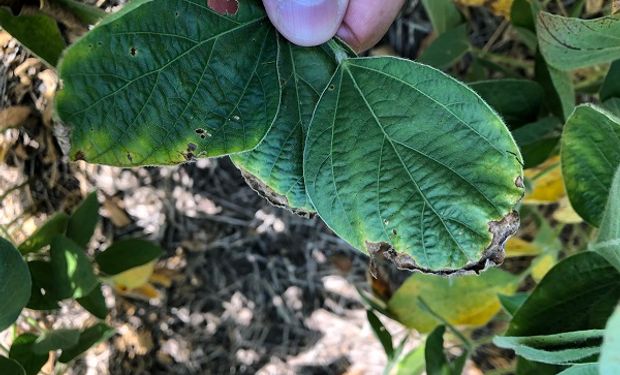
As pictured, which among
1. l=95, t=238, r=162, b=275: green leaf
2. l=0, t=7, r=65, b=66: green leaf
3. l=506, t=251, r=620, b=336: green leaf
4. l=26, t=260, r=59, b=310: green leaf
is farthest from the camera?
l=95, t=238, r=162, b=275: green leaf

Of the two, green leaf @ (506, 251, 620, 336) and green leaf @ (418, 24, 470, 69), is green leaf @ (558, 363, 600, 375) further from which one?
green leaf @ (418, 24, 470, 69)

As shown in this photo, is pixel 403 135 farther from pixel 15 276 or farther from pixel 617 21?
pixel 15 276

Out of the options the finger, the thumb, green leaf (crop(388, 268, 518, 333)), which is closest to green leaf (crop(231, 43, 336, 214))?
the thumb

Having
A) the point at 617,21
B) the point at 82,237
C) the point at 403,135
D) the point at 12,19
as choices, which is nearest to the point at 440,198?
the point at 403,135

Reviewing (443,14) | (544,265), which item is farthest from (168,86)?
(544,265)

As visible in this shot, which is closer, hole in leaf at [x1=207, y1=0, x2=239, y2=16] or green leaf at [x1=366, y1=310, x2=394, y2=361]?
hole in leaf at [x1=207, y1=0, x2=239, y2=16]

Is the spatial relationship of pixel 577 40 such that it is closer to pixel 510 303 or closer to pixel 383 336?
pixel 510 303
